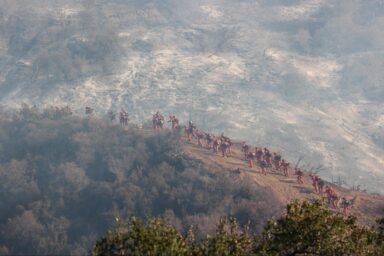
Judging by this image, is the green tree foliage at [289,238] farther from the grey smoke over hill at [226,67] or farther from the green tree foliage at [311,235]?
the grey smoke over hill at [226,67]

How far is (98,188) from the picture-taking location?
1208 inches

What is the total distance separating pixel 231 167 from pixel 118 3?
67.1 meters

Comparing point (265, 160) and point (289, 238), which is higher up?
point (289, 238)

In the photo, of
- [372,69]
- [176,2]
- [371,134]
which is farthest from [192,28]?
[371,134]

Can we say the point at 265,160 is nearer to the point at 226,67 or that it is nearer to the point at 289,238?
the point at 289,238

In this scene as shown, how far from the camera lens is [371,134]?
183ft

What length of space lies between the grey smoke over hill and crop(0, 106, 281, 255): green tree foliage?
18.4 meters

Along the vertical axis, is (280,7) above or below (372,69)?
above

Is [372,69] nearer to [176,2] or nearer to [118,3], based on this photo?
[176,2]

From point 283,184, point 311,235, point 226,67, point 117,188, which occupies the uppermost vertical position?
point 311,235

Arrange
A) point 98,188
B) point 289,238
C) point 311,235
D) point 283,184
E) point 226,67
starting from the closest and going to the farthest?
point 311,235, point 289,238, point 283,184, point 98,188, point 226,67

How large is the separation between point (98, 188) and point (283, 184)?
566 inches

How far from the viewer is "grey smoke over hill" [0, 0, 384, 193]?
54281 millimetres

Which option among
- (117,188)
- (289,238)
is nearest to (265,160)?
(117,188)
